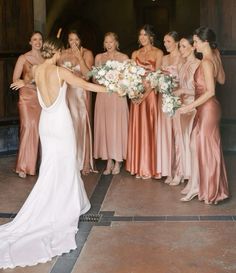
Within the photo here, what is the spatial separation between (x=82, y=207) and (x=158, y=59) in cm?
233

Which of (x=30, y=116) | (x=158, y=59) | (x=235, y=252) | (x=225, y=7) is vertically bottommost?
(x=235, y=252)

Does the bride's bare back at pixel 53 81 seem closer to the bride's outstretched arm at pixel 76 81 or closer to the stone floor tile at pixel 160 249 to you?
the bride's outstretched arm at pixel 76 81

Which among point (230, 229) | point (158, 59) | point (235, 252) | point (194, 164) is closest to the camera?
point (235, 252)

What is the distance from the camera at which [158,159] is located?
6926 millimetres

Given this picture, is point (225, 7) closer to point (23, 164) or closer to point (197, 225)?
point (23, 164)

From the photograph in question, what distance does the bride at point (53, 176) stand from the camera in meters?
4.76

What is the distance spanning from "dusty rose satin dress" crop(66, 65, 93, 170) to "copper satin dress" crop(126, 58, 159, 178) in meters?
0.58

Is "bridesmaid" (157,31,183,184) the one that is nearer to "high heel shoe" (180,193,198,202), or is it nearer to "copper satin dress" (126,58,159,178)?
"copper satin dress" (126,58,159,178)

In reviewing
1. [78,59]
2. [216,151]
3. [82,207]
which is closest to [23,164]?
[78,59]

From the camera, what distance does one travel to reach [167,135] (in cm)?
688

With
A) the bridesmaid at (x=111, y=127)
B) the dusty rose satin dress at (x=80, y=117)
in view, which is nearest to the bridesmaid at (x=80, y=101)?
the dusty rose satin dress at (x=80, y=117)

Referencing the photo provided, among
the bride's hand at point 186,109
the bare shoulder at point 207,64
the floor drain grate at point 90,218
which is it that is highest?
the bare shoulder at point 207,64

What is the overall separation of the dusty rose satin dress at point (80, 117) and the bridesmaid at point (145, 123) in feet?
1.89

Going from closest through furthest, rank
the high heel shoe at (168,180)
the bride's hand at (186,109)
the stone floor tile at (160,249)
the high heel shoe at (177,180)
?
1. the stone floor tile at (160,249)
2. the bride's hand at (186,109)
3. the high heel shoe at (177,180)
4. the high heel shoe at (168,180)
